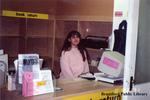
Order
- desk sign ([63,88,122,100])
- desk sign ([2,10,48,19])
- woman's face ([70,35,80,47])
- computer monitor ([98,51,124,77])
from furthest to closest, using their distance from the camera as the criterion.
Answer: desk sign ([2,10,48,19]) < woman's face ([70,35,80,47]) < computer monitor ([98,51,124,77]) < desk sign ([63,88,122,100])

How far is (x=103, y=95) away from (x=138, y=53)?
0.53 meters

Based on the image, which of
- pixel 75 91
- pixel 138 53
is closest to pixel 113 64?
pixel 138 53

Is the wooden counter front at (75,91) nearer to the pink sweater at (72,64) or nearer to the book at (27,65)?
the book at (27,65)

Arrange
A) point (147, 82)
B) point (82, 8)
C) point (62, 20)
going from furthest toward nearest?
point (62, 20)
point (82, 8)
point (147, 82)

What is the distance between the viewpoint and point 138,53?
2477mm

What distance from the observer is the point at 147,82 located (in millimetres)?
2658

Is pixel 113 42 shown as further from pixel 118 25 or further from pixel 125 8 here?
pixel 125 8

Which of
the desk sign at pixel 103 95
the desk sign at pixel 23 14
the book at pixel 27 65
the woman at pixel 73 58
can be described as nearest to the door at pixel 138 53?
the desk sign at pixel 103 95

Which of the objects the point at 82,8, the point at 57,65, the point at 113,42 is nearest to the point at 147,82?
the point at 113,42

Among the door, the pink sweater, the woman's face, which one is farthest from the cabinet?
the door

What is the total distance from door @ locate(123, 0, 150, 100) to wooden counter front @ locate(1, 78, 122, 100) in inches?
8.5

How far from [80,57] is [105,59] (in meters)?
0.94

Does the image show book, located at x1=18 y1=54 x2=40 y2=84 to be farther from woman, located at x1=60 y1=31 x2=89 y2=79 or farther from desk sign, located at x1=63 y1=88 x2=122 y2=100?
woman, located at x1=60 y1=31 x2=89 y2=79

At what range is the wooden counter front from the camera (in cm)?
210
